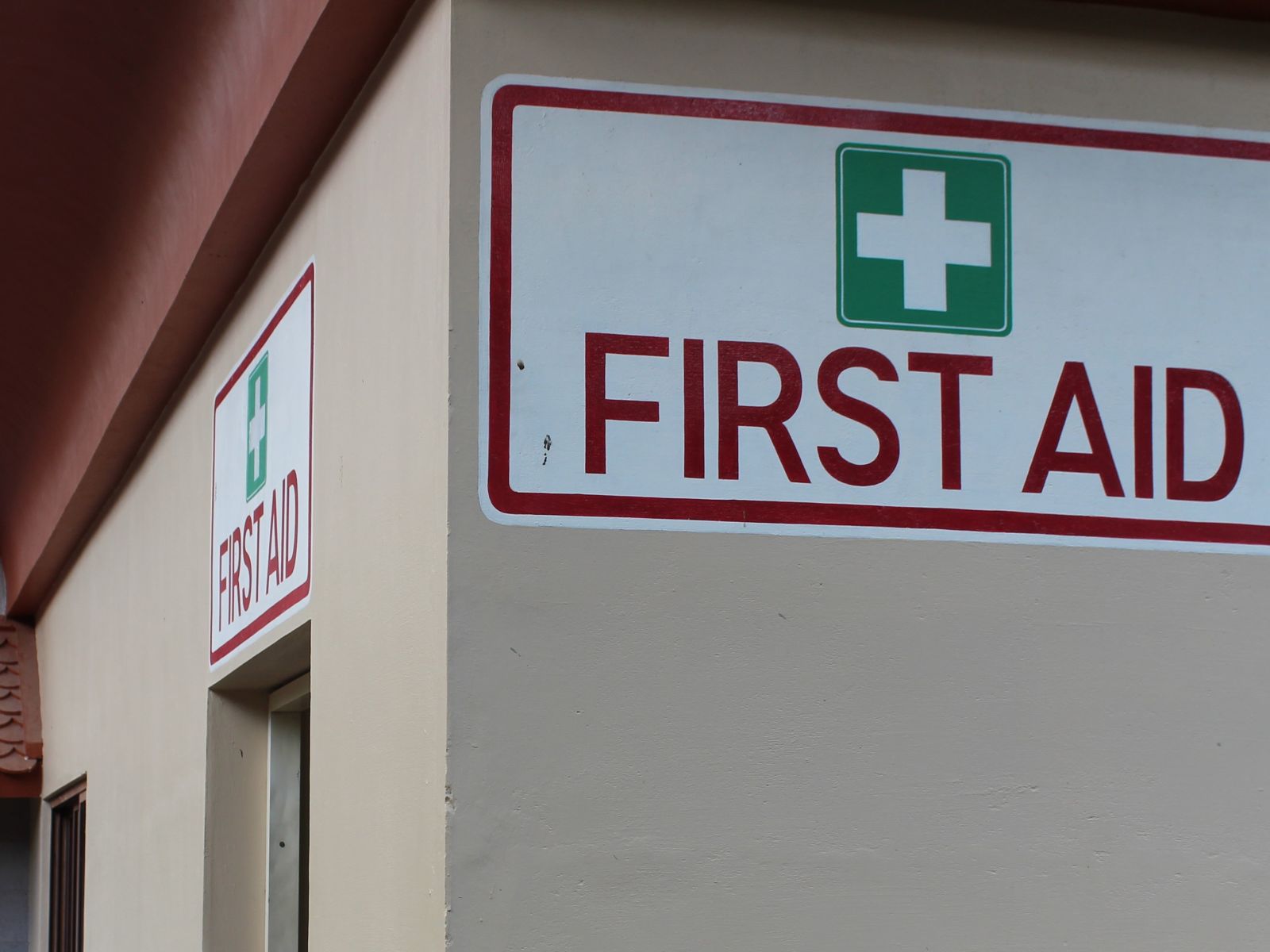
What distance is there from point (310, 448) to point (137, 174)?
2.01 metres

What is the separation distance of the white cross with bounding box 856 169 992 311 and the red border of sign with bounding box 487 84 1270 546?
118 millimetres

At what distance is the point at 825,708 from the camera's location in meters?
3.18

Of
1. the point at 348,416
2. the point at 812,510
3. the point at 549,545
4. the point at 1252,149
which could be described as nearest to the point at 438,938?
the point at 549,545

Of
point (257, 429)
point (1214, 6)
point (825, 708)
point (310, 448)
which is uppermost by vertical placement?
point (1214, 6)

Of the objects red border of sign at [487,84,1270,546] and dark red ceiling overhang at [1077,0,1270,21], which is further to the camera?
dark red ceiling overhang at [1077,0,1270,21]

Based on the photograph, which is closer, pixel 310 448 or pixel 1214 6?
pixel 1214 6

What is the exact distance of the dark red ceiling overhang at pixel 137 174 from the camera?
162 inches

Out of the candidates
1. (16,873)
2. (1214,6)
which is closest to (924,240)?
(1214,6)

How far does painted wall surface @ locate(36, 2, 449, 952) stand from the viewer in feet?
10.5

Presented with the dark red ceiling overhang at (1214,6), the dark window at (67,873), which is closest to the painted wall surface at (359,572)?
the dark red ceiling overhang at (1214,6)

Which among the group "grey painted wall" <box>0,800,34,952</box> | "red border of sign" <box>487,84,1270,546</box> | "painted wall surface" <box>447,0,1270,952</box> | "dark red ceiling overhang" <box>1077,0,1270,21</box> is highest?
"dark red ceiling overhang" <box>1077,0,1270,21</box>

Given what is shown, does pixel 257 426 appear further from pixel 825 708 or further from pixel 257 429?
pixel 825 708

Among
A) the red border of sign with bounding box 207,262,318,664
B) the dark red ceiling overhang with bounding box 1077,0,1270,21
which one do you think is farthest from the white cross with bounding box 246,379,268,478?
the dark red ceiling overhang with bounding box 1077,0,1270,21

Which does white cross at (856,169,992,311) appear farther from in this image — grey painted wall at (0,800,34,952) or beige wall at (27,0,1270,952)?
grey painted wall at (0,800,34,952)
